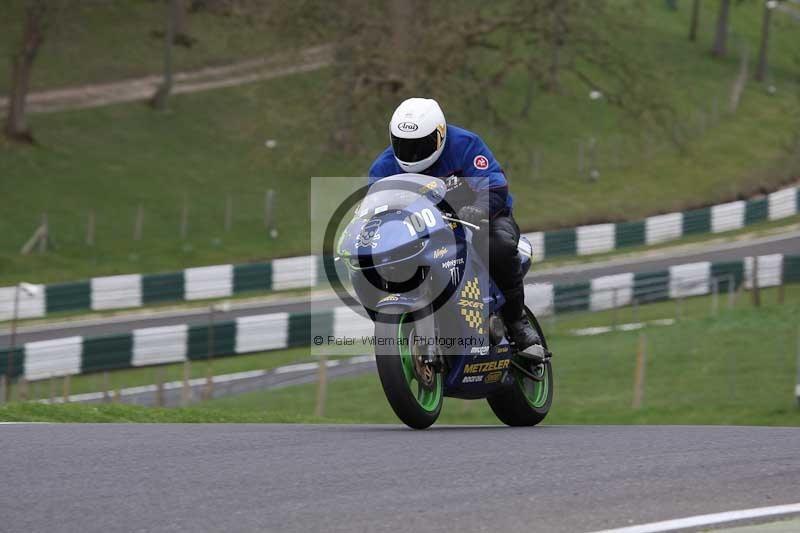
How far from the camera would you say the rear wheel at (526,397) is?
365 inches

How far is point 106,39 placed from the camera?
47.5 m

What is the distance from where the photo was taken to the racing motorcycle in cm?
764

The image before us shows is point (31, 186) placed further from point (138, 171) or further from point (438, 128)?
point (438, 128)

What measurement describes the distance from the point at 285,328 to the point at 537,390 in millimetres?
16347

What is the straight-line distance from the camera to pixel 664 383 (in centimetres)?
2031

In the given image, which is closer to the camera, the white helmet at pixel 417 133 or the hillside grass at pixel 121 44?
the white helmet at pixel 417 133

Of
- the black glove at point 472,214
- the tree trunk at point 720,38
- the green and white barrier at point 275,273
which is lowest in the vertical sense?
the black glove at point 472,214

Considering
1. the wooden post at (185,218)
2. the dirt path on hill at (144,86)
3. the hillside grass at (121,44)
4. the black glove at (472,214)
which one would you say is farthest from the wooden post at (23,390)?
the hillside grass at (121,44)

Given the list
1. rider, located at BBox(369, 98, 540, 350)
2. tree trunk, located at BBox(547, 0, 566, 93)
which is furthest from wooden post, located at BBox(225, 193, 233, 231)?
rider, located at BBox(369, 98, 540, 350)

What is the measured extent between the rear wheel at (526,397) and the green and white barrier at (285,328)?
352 inches

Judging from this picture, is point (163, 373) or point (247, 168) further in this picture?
point (247, 168)

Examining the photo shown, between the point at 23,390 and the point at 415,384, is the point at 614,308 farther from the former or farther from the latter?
the point at 415,384

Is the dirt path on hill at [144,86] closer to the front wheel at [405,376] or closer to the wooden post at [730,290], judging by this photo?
the wooden post at [730,290]

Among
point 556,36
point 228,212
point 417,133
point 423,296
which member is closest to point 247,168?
point 228,212
